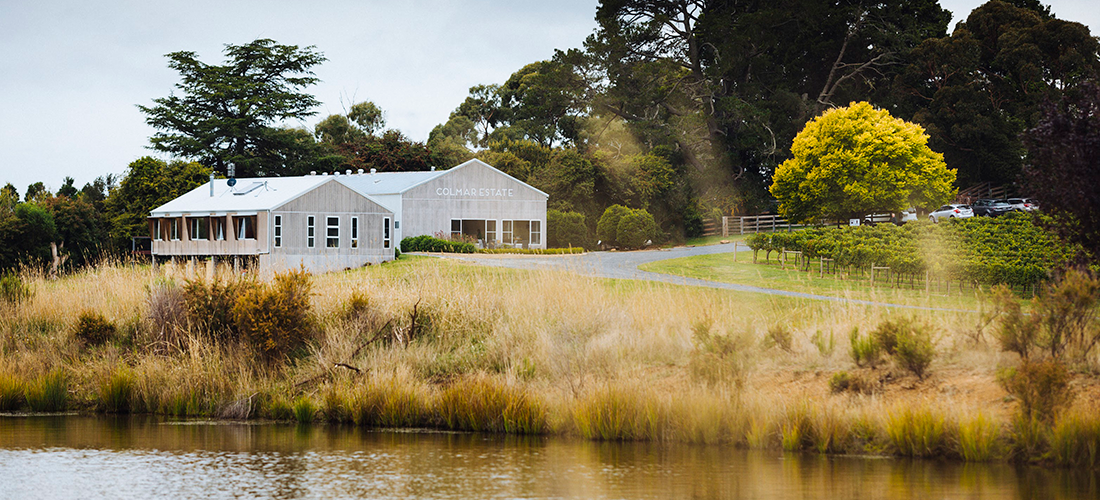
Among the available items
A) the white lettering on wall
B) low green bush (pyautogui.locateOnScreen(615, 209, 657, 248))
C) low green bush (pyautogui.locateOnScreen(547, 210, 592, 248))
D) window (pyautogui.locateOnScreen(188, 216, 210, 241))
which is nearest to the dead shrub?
window (pyautogui.locateOnScreen(188, 216, 210, 241))

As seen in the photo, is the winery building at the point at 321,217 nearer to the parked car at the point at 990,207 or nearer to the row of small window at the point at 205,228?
the row of small window at the point at 205,228

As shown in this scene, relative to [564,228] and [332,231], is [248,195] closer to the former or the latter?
[332,231]

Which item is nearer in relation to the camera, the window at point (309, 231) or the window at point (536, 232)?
the window at point (309, 231)

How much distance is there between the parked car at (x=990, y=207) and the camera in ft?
171

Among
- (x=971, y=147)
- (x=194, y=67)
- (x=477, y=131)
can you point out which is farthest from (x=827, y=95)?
(x=194, y=67)

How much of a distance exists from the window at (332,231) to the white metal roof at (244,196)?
5.14 feet

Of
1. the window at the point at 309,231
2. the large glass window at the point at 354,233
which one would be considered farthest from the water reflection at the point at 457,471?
the large glass window at the point at 354,233

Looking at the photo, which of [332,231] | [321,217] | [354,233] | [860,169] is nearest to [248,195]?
[321,217]

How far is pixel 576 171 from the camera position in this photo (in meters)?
57.4

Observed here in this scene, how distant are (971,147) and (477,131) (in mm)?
42337

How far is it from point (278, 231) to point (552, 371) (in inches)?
1089

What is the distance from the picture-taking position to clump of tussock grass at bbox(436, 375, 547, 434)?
45.2 feet

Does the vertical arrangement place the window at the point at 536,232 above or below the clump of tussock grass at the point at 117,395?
above

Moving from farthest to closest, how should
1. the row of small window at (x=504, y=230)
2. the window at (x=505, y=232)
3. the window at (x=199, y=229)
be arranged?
the window at (x=505, y=232), the row of small window at (x=504, y=230), the window at (x=199, y=229)
